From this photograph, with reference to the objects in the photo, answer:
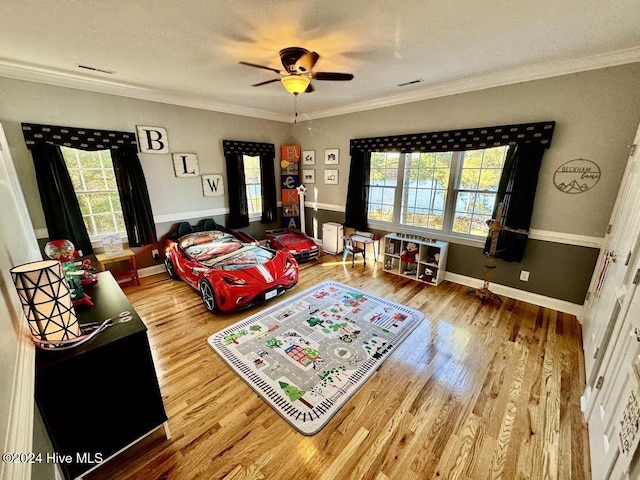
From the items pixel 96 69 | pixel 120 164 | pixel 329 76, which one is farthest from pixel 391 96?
pixel 120 164

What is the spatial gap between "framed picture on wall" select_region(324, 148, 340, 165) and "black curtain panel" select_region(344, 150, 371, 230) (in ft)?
1.29

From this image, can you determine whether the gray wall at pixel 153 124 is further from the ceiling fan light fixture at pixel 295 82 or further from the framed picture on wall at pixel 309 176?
the ceiling fan light fixture at pixel 295 82

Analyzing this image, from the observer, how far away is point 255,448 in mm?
1583

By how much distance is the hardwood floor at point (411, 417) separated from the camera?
1485mm

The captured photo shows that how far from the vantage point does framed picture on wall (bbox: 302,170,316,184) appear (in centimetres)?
517

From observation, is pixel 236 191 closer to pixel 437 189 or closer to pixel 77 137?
pixel 77 137

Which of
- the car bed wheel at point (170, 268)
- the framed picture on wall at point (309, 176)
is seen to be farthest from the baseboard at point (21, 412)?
the framed picture on wall at point (309, 176)

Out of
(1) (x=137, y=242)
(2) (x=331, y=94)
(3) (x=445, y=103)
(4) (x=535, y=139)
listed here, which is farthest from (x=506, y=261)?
(1) (x=137, y=242)

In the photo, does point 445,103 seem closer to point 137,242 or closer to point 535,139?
point 535,139

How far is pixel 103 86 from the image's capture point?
316 centimetres

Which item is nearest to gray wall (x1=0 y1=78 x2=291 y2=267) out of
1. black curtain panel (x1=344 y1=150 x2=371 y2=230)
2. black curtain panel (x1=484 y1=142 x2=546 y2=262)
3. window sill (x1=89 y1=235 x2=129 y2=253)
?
window sill (x1=89 y1=235 x2=129 y2=253)

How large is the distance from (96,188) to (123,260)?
1.01 metres

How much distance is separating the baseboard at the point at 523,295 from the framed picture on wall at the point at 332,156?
2.63m

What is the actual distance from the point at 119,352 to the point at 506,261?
Result: 3.85m
